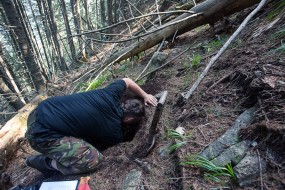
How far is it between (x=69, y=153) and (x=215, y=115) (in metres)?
1.78

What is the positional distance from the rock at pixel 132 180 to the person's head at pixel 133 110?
0.93 m

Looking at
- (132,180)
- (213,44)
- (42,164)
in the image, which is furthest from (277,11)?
(42,164)

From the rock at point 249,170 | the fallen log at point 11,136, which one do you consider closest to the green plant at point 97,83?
the fallen log at point 11,136

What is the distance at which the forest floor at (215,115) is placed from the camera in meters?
1.78

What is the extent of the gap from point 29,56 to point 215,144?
580 centimetres

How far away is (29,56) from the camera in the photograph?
624cm

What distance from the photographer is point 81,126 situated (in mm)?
2996

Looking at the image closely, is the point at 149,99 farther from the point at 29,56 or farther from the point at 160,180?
the point at 29,56

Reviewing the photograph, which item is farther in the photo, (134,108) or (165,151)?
(134,108)

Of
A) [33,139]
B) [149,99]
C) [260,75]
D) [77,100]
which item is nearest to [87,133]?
[77,100]

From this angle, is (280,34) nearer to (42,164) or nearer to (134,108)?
(134,108)

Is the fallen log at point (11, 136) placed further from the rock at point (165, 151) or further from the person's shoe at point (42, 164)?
the rock at point (165, 151)

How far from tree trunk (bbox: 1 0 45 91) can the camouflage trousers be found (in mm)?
3945

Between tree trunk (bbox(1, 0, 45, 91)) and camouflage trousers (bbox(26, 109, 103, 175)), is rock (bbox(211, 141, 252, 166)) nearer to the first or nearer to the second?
camouflage trousers (bbox(26, 109, 103, 175))
